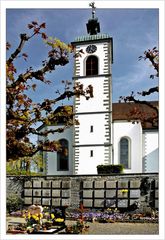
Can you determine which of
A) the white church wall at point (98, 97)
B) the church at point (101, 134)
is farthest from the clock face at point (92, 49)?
the white church wall at point (98, 97)

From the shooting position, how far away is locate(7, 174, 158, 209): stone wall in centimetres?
657

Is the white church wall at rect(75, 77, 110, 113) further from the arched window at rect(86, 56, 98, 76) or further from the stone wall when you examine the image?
the stone wall

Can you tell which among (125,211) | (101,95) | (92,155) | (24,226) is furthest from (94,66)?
(24,226)

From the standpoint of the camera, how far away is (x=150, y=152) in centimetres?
1149

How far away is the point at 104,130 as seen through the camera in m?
11.3

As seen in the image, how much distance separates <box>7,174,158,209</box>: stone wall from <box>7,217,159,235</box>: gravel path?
2.17 feet

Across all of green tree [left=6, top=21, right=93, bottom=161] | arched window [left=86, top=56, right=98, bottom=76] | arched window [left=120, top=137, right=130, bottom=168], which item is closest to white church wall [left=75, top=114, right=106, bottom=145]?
arched window [left=120, top=137, right=130, bottom=168]

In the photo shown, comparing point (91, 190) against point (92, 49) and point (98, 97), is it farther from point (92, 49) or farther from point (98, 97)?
point (92, 49)

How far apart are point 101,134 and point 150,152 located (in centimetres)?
159

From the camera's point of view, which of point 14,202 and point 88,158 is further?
point 88,158

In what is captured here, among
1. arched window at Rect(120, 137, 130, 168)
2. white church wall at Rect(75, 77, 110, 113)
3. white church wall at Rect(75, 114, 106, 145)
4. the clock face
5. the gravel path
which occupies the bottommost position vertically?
the gravel path

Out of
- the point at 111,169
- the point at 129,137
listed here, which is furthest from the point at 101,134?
the point at 111,169

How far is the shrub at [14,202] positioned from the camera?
6.97 metres

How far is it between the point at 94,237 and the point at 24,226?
4.40 feet
